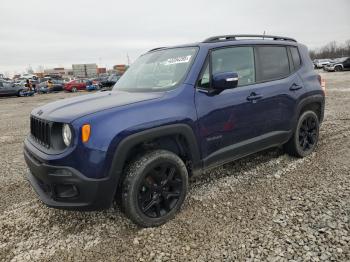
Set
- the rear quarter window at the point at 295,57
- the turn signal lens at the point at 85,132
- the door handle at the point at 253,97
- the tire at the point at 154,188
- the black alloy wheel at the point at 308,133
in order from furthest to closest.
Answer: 1. the black alloy wheel at the point at 308,133
2. the rear quarter window at the point at 295,57
3. the door handle at the point at 253,97
4. the tire at the point at 154,188
5. the turn signal lens at the point at 85,132

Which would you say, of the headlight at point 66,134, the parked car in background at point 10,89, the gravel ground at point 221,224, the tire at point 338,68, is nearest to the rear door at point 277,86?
the gravel ground at point 221,224

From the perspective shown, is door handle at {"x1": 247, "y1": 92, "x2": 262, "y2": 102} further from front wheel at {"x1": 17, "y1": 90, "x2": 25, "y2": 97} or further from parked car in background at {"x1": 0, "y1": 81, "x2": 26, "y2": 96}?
front wheel at {"x1": 17, "y1": 90, "x2": 25, "y2": 97}

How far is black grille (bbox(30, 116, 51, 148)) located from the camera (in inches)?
116

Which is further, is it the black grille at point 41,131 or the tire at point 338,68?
the tire at point 338,68

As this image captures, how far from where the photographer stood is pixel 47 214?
346 cm

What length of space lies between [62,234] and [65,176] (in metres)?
0.78

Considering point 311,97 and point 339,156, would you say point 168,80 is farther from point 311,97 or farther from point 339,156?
point 339,156

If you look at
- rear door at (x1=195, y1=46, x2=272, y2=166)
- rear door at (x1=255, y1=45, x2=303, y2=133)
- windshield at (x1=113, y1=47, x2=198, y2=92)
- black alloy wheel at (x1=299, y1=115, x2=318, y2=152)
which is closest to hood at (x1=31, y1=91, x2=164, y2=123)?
windshield at (x1=113, y1=47, x2=198, y2=92)

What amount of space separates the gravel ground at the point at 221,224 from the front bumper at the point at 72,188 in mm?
432

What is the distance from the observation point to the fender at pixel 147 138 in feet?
8.99

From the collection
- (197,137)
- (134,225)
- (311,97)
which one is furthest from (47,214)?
(311,97)

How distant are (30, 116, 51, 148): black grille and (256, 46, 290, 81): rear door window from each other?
259 centimetres

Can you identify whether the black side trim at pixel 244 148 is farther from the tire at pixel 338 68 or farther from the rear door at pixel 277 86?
the tire at pixel 338 68

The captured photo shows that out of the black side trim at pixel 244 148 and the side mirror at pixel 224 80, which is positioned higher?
the side mirror at pixel 224 80
